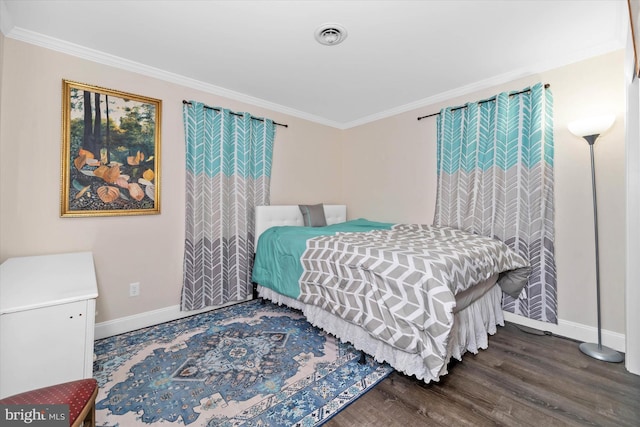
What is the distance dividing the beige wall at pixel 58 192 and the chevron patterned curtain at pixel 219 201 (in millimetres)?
132

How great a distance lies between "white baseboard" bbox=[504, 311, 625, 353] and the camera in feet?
7.06

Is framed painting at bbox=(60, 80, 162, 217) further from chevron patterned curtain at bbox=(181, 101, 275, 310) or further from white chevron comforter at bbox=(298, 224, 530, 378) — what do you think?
white chevron comforter at bbox=(298, 224, 530, 378)

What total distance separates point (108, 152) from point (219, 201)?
1.04 meters

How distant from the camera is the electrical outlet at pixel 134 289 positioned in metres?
2.52

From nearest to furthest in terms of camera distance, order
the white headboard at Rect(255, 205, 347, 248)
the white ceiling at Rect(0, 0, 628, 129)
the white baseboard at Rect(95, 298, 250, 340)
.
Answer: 1. the white ceiling at Rect(0, 0, 628, 129)
2. the white baseboard at Rect(95, 298, 250, 340)
3. the white headboard at Rect(255, 205, 347, 248)

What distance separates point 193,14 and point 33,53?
1368 millimetres

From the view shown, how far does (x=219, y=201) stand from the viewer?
2965mm

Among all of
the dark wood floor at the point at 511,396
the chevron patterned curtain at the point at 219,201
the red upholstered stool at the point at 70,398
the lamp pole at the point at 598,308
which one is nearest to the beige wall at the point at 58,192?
the chevron patterned curtain at the point at 219,201

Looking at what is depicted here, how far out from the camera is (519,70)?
260 centimetres

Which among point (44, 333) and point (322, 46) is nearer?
point (44, 333)

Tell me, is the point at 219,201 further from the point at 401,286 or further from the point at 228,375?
the point at 401,286

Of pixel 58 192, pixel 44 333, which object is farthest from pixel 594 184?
pixel 58 192

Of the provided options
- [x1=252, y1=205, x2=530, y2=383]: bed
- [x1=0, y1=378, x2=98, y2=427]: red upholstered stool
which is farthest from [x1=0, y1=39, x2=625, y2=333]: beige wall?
[x1=0, y1=378, x2=98, y2=427]: red upholstered stool

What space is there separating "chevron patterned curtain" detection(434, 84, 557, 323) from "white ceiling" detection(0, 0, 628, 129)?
346mm
